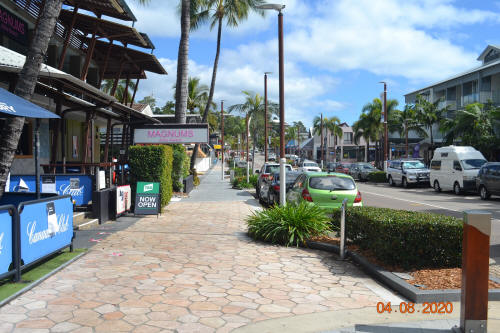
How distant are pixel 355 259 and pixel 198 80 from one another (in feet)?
121

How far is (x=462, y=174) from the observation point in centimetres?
2258

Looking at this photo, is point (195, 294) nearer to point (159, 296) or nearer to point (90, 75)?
point (159, 296)

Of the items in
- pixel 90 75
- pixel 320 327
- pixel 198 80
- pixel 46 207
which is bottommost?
pixel 320 327

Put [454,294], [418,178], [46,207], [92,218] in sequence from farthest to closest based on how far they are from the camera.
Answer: [418,178] → [92,218] → [46,207] → [454,294]

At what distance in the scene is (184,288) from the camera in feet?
19.5

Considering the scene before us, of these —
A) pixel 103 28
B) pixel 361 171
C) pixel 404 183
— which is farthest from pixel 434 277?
pixel 361 171

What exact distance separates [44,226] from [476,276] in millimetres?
5703

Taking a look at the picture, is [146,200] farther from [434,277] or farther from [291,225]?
[434,277]

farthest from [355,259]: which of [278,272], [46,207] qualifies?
[46,207]

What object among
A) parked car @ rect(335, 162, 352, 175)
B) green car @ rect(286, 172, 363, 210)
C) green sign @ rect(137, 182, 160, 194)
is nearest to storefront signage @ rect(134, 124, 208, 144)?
green sign @ rect(137, 182, 160, 194)

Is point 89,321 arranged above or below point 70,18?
below
